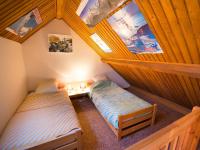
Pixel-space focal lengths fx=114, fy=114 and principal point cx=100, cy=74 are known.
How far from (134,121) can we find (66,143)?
1174 millimetres

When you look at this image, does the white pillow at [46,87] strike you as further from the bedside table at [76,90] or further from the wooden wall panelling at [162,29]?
the wooden wall panelling at [162,29]

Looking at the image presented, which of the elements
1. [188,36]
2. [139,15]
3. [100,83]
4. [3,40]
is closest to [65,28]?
[3,40]

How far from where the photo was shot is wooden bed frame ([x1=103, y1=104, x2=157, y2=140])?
1889 millimetres

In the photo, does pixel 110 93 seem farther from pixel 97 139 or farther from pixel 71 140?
pixel 71 140

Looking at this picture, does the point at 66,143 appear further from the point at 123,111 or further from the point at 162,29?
the point at 162,29

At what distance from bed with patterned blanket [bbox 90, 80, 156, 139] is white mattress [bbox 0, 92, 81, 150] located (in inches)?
25.8

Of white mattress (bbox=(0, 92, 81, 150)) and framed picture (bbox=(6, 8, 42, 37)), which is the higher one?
framed picture (bbox=(6, 8, 42, 37))

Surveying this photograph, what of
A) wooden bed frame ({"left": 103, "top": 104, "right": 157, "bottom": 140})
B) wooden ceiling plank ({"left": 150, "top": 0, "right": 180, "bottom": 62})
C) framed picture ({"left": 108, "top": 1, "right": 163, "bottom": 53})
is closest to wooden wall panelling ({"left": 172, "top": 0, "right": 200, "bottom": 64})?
wooden ceiling plank ({"left": 150, "top": 0, "right": 180, "bottom": 62})

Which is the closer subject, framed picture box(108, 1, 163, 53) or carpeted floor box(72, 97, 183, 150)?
framed picture box(108, 1, 163, 53)

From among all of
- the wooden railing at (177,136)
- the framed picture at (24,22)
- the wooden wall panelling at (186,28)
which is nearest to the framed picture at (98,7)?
the wooden wall panelling at (186,28)

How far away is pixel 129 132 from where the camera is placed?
6.64ft

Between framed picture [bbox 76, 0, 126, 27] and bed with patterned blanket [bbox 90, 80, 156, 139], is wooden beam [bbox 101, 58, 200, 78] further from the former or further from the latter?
framed picture [bbox 76, 0, 126, 27]

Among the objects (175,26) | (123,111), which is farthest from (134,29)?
(123,111)

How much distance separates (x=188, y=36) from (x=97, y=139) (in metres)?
1.95
